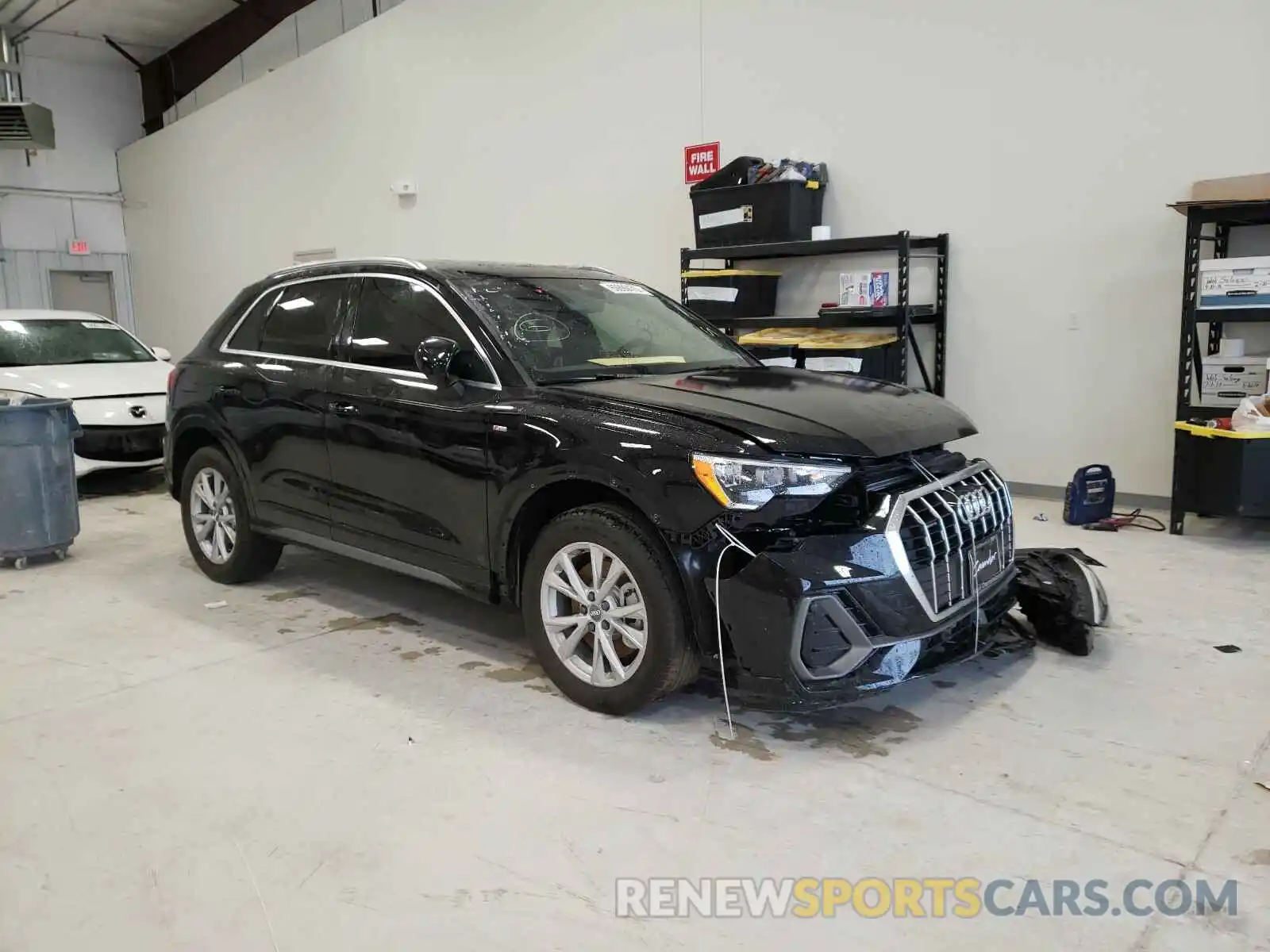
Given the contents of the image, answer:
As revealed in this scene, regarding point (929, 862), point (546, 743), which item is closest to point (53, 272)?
point (546, 743)

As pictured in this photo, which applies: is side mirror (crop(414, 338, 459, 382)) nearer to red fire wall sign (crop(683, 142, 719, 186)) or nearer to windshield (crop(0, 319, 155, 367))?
red fire wall sign (crop(683, 142, 719, 186))

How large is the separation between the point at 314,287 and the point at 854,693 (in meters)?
2.77

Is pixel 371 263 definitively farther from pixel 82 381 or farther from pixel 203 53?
pixel 203 53

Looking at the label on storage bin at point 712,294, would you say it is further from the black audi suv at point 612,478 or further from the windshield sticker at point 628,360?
the windshield sticker at point 628,360

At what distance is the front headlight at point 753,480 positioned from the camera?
2646 millimetres

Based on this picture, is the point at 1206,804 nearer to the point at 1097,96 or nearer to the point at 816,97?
the point at 1097,96

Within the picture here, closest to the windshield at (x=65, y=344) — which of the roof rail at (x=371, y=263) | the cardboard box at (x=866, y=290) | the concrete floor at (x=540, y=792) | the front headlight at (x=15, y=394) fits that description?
the front headlight at (x=15, y=394)

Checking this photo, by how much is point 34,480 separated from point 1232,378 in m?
6.29

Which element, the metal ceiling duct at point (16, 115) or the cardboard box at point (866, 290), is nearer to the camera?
the cardboard box at point (866, 290)

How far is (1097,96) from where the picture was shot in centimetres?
569

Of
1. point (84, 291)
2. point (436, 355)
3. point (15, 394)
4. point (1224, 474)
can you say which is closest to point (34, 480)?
point (15, 394)

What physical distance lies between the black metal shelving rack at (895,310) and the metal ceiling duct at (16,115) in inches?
412

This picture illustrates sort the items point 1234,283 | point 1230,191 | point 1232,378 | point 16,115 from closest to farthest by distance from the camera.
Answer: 1. point 1230,191
2. point 1234,283
3. point 1232,378
4. point 16,115

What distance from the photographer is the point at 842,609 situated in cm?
258
